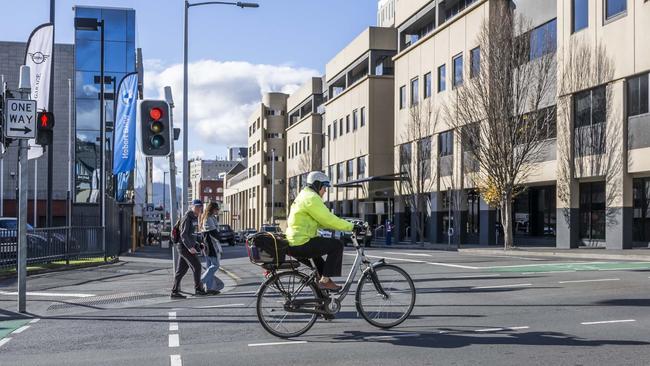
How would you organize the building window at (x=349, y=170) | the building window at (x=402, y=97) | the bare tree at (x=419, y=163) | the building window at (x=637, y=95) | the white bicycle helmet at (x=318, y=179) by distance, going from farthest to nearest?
the building window at (x=349, y=170), the building window at (x=402, y=97), the bare tree at (x=419, y=163), the building window at (x=637, y=95), the white bicycle helmet at (x=318, y=179)

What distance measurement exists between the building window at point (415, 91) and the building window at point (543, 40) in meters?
15.3

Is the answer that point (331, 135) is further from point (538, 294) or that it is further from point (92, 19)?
point (538, 294)

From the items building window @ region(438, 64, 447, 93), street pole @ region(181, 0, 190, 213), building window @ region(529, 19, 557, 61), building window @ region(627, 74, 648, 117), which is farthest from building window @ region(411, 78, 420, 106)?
street pole @ region(181, 0, 190, 213)

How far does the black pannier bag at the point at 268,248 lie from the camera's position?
8141 mm

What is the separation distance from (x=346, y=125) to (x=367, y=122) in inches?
274

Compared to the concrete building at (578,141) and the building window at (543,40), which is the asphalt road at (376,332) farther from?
the building window at (543,40)

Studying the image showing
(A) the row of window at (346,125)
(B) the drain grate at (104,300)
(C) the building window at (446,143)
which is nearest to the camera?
(B) the drain grate at (104,300)

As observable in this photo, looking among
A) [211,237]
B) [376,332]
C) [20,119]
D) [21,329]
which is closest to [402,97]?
[211,237]

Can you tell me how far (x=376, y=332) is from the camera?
8469 mm

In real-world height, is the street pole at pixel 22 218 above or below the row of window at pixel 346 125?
below

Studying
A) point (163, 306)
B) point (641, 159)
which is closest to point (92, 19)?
point (641, 159)

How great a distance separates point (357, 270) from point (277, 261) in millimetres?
1024

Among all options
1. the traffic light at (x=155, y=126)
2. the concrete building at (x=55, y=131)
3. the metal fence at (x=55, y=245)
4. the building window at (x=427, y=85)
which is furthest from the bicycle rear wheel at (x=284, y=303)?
the concrete building at (x=55, y=131)

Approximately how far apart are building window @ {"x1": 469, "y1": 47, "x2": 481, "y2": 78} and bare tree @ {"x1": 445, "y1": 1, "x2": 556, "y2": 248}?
1.46 meters
